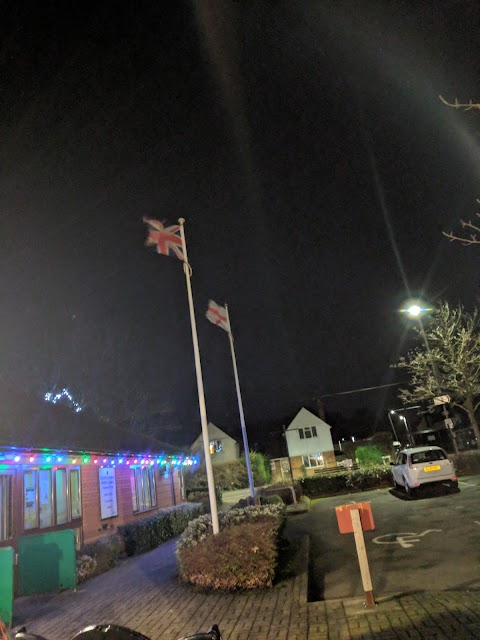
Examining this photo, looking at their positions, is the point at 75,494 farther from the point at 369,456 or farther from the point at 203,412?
the point at 369,456

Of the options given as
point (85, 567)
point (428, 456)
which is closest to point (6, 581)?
point (85, 567)

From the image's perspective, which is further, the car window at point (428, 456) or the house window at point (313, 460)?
the house window at point (313, 460)

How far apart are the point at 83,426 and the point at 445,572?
12.2m

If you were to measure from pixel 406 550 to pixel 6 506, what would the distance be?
7.71m

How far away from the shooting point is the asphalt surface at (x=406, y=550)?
669 cm

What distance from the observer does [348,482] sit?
23.9 m

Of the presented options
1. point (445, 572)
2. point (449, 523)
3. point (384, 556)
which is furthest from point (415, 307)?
point (445, 572)

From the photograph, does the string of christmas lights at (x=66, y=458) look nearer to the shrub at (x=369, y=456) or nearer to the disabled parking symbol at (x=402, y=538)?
the disabled parking symbol at (x=402, y=538)

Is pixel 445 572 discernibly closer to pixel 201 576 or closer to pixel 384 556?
pixel 384 556

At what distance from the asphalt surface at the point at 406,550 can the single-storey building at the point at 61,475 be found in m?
5.29

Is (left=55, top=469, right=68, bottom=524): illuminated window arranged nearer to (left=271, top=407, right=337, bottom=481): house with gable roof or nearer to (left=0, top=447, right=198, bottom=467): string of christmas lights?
(left=0, top=447, right=198, bottom=467): string of christmas lights

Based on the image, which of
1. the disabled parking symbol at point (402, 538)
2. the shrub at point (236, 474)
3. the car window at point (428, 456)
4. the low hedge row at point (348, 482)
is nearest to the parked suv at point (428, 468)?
the car window at point (428, 456)

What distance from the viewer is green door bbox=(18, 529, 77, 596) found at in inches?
319

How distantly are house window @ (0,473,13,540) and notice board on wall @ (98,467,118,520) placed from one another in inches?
161
